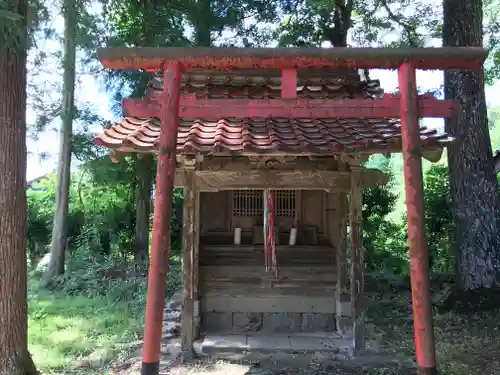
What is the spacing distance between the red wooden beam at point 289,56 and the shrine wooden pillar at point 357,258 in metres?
2.66

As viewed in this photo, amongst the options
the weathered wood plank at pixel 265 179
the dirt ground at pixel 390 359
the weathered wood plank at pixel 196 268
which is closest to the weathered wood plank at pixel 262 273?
the weathered wood plank at pixel 196 268

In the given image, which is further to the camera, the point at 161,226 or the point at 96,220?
the point at 96,220

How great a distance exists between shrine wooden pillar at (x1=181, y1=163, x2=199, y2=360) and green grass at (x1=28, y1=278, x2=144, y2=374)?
1.07 m

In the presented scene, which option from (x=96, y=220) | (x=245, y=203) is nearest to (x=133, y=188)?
(x=96, y=220)

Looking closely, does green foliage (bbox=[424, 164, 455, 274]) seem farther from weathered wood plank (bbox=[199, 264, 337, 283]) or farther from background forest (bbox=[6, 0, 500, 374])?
weathered wood plank (bbox=[199, 264, 337, 283])

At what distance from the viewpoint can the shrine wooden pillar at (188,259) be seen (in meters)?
5.75

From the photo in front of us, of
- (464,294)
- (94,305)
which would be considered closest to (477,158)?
(464,294)

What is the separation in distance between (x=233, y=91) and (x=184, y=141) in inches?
86.1

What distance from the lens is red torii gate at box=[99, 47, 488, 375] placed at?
9.80 ft

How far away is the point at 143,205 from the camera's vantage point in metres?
11.7

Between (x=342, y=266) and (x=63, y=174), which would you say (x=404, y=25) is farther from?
(x=63, y=174)

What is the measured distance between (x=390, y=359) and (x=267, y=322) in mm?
1808

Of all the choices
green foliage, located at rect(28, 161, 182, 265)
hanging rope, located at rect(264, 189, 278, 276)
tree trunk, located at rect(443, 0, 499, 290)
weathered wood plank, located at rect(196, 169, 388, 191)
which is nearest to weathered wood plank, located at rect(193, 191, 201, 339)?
weathered wood plank, located at rect(196, 169, 388, 191)

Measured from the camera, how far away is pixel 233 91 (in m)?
6.63
